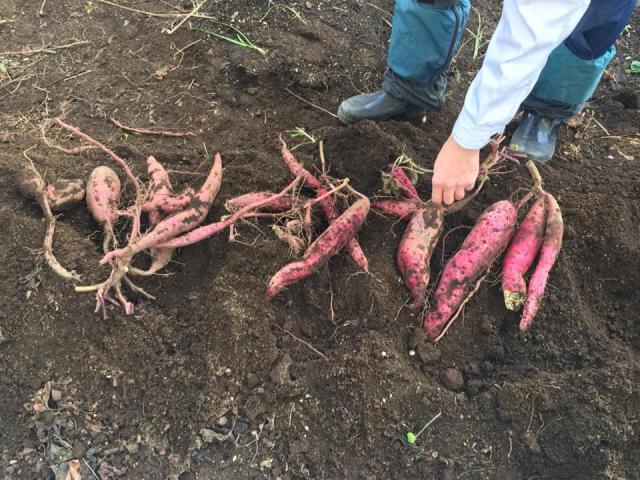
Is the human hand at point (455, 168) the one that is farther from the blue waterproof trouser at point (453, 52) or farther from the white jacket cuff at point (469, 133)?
the blue waterproof trouser at point (453, 52)

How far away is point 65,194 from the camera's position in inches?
89.0

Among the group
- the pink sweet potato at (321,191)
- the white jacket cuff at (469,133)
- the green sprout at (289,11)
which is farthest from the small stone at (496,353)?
the green sprout at (289,11)

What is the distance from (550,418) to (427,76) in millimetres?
1770

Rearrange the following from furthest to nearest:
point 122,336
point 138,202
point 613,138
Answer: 1. point 613,138
2. point 138,202
3. point 122,336

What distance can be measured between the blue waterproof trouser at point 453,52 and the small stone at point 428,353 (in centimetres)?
140

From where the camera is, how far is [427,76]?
2.71 m

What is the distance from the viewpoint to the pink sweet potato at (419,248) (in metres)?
2.14

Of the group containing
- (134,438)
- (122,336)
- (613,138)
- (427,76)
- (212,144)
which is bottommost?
(134,438)

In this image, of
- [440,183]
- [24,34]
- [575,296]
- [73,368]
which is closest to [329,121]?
[440,183]

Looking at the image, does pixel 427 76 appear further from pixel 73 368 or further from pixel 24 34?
pixel 24 34

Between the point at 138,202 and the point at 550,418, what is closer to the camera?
the point at 550,418

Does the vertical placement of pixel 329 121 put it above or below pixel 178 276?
above

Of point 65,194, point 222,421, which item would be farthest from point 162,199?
point 222,421

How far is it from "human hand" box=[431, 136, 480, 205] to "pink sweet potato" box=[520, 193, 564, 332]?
56 centimetres
